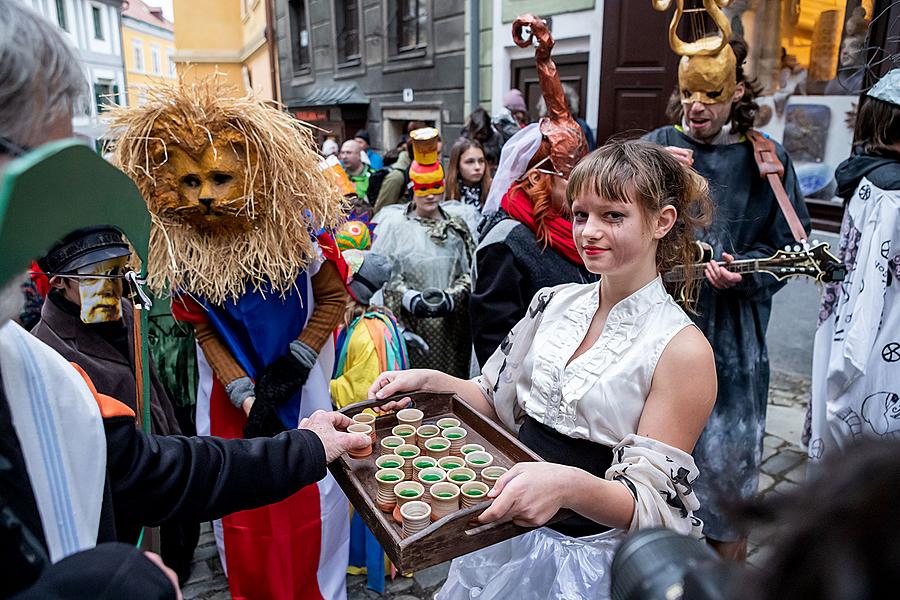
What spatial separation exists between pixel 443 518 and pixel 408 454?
0.41 meters

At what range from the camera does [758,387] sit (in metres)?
2.80

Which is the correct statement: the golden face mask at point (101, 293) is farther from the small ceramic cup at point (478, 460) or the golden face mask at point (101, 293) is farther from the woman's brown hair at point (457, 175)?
the woman's brown hair at point (457, 175)

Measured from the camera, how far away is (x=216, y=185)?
2330 mm

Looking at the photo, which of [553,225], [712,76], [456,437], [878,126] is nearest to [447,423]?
[456,437]

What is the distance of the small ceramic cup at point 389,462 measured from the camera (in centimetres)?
160

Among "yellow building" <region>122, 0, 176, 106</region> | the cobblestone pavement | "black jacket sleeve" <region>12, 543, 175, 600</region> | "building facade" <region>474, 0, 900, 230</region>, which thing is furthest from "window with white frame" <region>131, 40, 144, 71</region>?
"black jacket sleeve" <region>12, 543, 175, 600</region>

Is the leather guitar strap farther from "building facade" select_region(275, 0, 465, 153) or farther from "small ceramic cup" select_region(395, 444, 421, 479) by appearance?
"building facade" select_region(275, 0, 465, 153)

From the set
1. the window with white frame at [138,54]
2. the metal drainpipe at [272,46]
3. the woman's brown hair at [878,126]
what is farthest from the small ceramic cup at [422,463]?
the window with white frame at [138,54]

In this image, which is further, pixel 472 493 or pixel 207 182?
pixel 207 182

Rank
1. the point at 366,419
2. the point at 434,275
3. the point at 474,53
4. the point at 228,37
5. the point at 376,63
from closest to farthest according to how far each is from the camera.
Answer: the point at 366,419 → the point at 434,275 → the point at 474,53 → the point at 376,63 → the point at 228,37

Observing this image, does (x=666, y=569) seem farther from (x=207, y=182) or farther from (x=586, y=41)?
(x=586, y=41)

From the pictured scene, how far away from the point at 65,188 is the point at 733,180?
271 cm

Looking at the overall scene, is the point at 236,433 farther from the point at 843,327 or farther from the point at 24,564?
the point at 843,327

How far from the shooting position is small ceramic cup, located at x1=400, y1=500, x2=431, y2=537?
1.35 m
